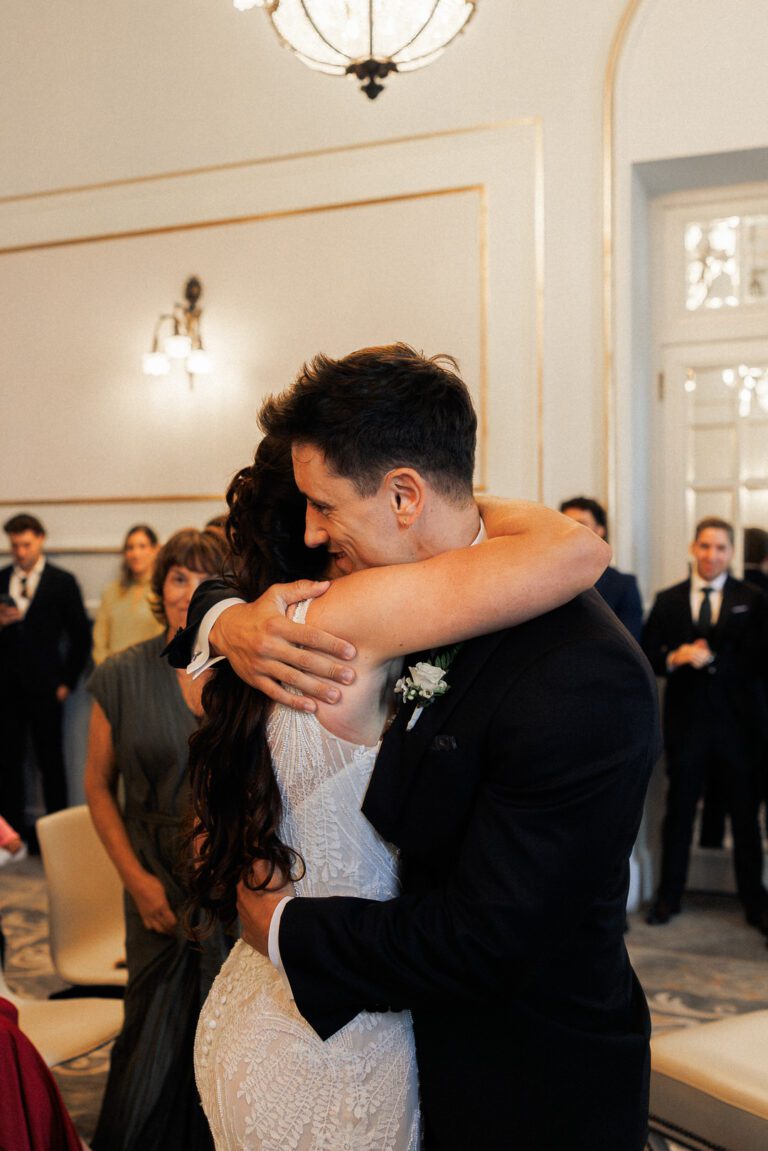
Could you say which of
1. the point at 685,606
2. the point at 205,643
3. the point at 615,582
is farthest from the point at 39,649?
the point at 205,643

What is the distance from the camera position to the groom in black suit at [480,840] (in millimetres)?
1250

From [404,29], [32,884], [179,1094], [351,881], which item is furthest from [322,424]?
[32,884]

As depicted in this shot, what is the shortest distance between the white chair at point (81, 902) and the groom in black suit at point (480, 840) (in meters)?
2.03

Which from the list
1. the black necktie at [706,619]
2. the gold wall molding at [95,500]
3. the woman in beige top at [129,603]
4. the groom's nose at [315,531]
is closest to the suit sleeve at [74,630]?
the woman in beige top at [129,603]

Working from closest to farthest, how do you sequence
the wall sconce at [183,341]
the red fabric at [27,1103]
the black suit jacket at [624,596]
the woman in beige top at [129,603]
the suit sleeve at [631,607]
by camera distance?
the red fabric at [27,1103] < the black suit jacket at [624,596] < the suit sleeve at [631,607] < the wall sconce at [183,341] < the woman in beige top at [129,603]

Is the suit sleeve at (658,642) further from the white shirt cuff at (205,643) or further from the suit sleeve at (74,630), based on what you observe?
the white shirt cuff at (205,643)

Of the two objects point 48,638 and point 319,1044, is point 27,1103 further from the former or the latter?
point 48,638

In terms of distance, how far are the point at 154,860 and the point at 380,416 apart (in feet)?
6.21

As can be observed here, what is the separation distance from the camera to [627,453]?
5.39 meters

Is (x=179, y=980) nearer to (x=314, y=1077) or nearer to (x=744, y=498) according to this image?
(x=314, y=1077)

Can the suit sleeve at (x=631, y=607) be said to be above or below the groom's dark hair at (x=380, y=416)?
below

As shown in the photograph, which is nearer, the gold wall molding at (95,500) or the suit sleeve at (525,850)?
the suit sleeve at (525,850)

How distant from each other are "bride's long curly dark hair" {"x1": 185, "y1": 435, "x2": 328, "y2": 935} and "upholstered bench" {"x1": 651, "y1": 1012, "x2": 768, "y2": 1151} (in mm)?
1303

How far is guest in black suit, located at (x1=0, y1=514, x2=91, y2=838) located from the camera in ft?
21.7
